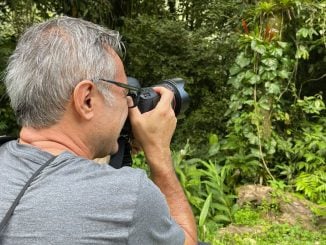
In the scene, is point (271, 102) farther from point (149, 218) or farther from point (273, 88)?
point (149, 218)

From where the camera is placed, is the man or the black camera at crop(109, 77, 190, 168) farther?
the black camera at crop(109, 77, 190, 168)

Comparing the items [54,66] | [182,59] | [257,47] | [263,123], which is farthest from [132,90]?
[182,59]

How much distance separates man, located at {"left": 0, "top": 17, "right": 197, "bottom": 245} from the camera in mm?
1047

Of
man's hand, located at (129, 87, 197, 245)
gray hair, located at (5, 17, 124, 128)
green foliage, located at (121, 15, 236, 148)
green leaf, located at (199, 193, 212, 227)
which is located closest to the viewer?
gray hair, located at (5, 17, 124, 128)

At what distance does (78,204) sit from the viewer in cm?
105

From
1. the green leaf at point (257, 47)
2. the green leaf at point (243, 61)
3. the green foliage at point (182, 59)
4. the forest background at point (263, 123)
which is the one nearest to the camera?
the forest background at point (263, 123)

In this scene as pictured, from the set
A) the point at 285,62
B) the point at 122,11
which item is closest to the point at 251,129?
the point at 285,62

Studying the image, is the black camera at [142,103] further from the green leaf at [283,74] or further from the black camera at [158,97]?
the green leaf at [283,74]

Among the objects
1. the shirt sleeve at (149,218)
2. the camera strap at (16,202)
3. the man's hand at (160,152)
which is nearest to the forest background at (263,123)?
the man's hand at (160,152)

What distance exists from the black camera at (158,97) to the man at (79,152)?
0.06m

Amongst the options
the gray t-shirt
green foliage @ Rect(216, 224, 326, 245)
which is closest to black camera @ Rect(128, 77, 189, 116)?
the gray t-shirt

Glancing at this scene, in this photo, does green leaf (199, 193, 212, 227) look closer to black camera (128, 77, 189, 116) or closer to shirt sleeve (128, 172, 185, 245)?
black camera (128, 77, 189, 116)

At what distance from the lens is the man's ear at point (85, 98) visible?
1.20 metres

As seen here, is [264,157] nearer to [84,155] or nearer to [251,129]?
[251,129]
